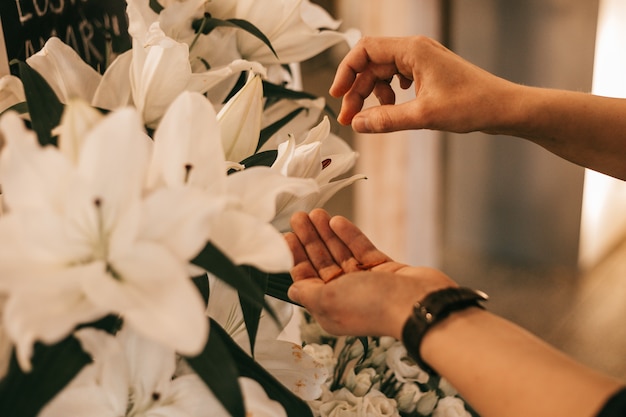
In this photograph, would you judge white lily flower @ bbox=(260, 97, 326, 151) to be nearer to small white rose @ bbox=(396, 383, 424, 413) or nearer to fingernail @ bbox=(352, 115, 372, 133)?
fingernail @ bbox=(352, 115, 372, 133)

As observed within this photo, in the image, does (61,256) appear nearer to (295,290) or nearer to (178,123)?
(178,123)

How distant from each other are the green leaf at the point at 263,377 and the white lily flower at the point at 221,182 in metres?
0.09

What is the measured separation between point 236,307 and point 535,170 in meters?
2.68

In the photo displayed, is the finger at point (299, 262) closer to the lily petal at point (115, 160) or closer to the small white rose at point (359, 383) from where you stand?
the small white rose at point (359, 383)

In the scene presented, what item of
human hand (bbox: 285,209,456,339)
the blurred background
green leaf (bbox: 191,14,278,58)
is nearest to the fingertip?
human hand (bbox: 285,209,456,339)

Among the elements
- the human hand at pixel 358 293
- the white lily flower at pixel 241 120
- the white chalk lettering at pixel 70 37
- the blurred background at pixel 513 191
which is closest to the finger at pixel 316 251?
the human hand at pixel 358 293

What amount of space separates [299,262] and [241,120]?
0.20 meters

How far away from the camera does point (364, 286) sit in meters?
0.64

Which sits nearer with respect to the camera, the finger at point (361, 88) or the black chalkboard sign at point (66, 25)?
the black chalkboard sign at point (66, 25)

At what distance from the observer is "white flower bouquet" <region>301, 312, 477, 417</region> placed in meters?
0.71

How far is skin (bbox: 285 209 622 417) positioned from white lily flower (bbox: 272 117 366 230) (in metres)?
0.01

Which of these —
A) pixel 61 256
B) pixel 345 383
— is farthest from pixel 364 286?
pixel 61 256

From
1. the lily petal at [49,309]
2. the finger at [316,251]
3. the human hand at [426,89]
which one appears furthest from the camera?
the human hand at [426,89]

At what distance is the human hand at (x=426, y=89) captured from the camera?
36.6 inches
